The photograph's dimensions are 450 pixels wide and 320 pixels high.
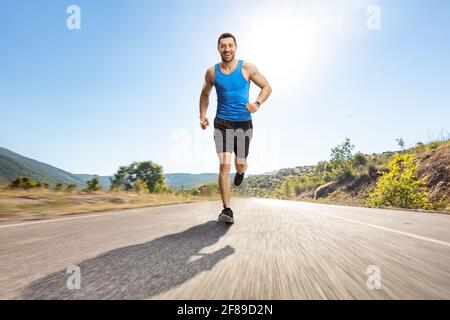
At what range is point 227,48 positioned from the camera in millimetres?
5328

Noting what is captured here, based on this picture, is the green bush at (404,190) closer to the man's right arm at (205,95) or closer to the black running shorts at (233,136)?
the black running shorts at (233,136)

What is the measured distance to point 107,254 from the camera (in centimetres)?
252

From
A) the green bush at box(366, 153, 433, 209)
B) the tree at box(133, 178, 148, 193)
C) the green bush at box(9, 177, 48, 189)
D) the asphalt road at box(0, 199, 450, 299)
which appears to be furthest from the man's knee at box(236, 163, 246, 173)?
the tree at box(133, 178, 148, 193)

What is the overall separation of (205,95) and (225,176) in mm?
1555

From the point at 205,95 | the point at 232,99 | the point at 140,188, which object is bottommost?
the point at 140,188

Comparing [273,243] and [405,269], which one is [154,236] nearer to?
[273,243]

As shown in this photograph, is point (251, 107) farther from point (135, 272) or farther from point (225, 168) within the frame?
point (135, 272)

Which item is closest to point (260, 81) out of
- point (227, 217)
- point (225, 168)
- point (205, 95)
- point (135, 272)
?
point (205, 95)

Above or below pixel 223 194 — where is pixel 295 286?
below

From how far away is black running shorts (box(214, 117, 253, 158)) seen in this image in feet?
17.5

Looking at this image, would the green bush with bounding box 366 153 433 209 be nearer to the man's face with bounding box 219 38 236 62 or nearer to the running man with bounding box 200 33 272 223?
the running man with bounding box 200 33 272 223
